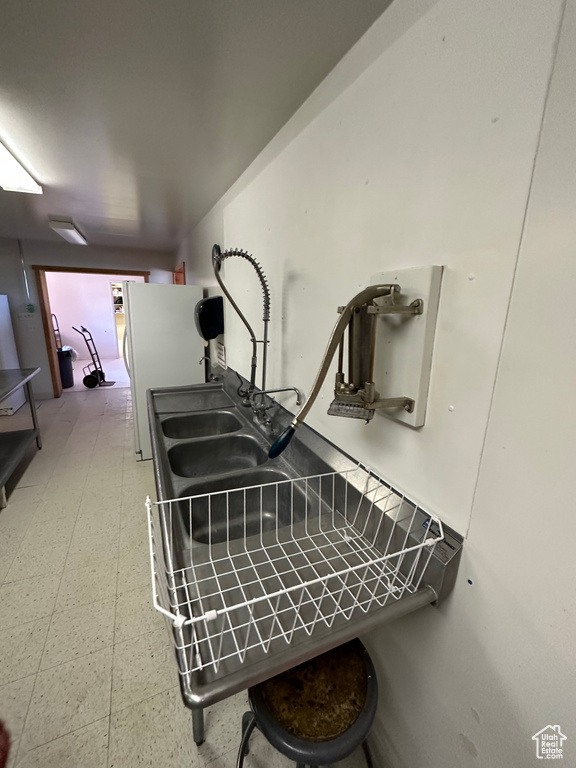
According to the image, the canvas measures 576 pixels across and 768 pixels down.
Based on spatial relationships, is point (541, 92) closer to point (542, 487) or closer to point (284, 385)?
point (542, 487)

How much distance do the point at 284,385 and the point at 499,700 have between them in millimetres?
1105

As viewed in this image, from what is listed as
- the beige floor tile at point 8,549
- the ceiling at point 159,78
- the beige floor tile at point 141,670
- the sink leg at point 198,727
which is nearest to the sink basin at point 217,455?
the beige floor tile at point 141,670

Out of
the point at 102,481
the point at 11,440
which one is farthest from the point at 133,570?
the point at 11,440

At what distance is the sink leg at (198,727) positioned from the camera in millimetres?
998

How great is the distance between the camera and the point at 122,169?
1.86 meters

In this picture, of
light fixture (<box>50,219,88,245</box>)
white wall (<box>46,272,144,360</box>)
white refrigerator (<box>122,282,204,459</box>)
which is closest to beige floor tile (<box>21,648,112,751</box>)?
white refrigerator (<box>122,282,204,459</box>)

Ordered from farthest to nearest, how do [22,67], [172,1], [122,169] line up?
[122,169], [22,67], [172,1]

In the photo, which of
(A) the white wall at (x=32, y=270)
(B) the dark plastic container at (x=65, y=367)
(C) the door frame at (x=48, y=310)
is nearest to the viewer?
(A) the white wall at (x=32, y=270)

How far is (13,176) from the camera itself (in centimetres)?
191

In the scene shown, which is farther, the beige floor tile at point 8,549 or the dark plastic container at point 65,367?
the dark plastic container at point 65,367

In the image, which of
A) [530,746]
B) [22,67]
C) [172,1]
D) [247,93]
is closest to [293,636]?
[530,746]

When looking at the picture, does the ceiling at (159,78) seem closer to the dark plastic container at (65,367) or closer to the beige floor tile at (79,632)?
the beige floor tile at (79,632)

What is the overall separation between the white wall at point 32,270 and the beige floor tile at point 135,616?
444cm

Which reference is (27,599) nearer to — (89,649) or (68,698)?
(89,649)
